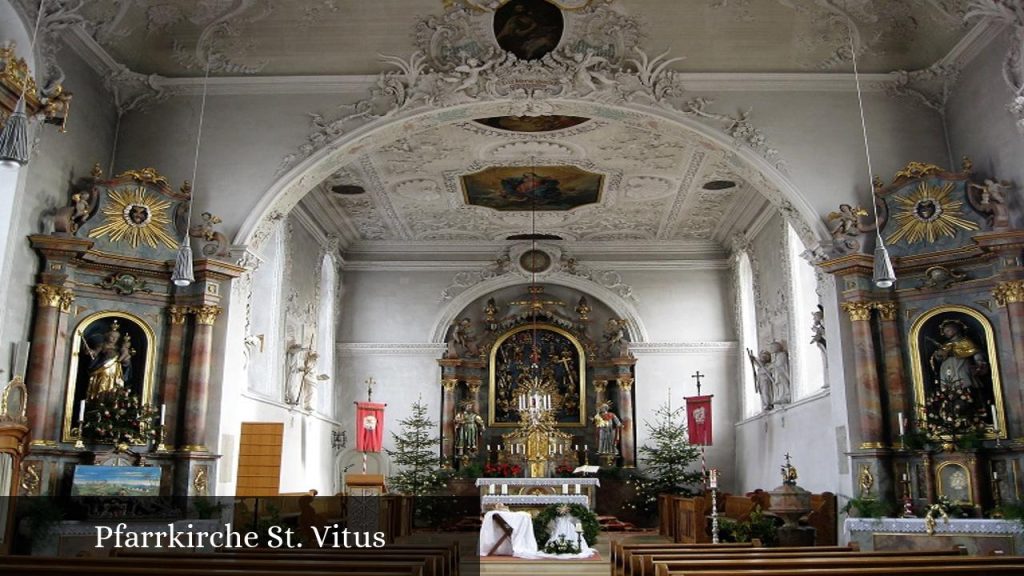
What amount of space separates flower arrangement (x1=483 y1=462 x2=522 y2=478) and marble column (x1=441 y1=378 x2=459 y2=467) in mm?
981

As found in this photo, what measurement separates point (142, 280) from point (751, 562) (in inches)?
370

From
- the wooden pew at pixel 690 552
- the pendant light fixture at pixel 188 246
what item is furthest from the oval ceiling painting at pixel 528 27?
the wooden pew at pixel 690 552

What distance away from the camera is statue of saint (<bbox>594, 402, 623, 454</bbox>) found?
20719 millimetres

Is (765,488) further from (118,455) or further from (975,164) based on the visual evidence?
(118,455)

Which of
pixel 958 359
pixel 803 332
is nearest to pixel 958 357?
pixel 958 359

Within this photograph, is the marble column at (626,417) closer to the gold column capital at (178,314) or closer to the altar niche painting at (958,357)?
the altar niche painting at (958,357)

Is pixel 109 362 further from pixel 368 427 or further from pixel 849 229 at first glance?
pixel 849 229

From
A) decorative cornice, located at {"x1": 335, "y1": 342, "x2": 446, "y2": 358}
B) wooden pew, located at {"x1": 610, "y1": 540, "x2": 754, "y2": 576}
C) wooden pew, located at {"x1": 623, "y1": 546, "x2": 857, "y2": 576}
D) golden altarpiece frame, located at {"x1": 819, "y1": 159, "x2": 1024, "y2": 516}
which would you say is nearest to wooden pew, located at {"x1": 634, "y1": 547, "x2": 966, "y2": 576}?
wooden pew, located at {"x1": 623, "y1": 546, "x2": 857, "y2": 576}

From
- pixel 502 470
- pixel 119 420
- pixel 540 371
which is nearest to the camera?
pixel 119 420

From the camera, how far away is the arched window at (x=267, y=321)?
15.9 m

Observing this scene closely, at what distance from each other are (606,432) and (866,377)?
956 cm

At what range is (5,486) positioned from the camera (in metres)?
9.43

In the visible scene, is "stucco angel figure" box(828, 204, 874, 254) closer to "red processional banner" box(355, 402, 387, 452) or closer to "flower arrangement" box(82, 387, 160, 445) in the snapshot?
"flower arrangement" box(82, 387, 160, 445)

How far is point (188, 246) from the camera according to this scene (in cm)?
1055
